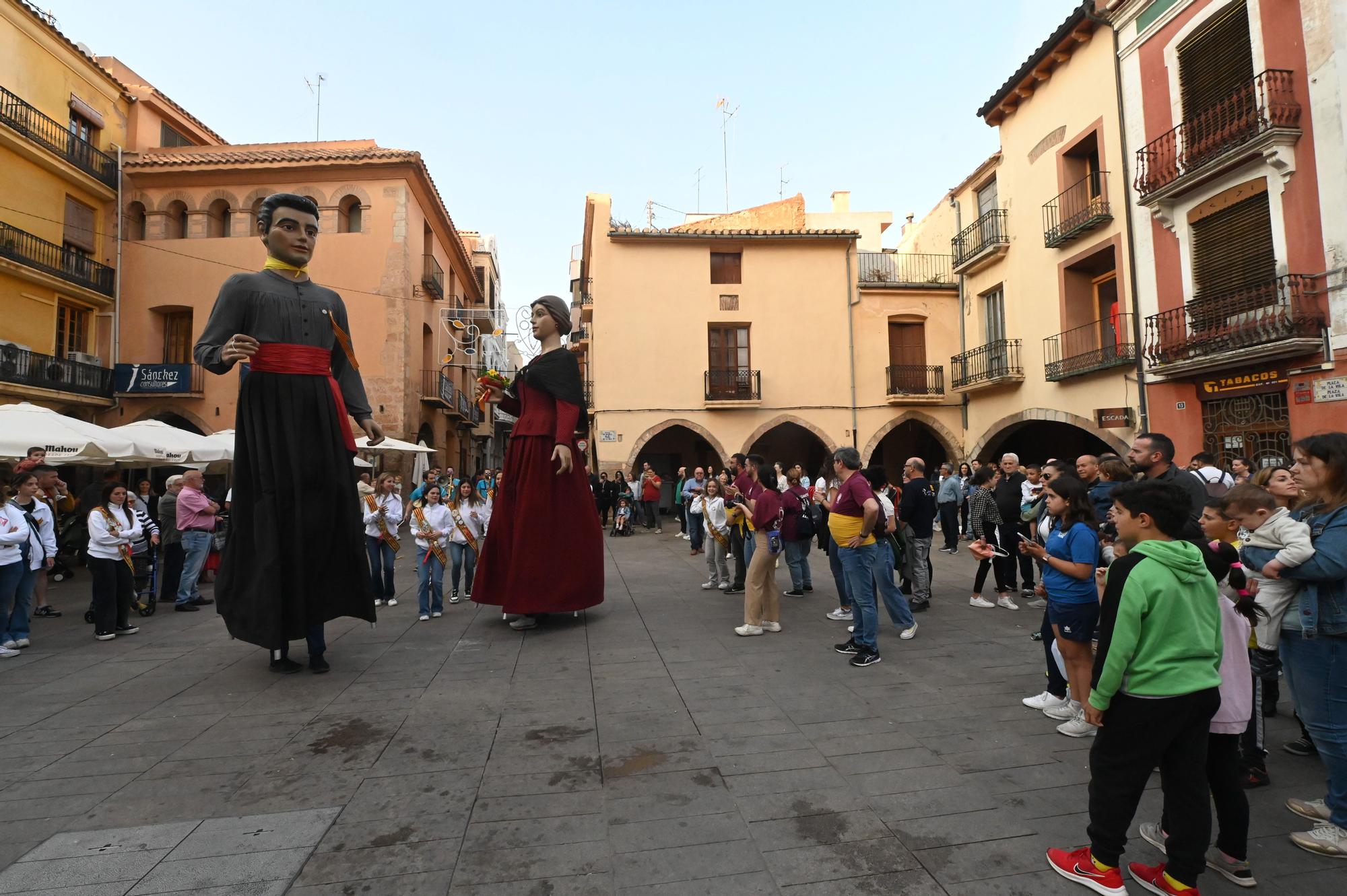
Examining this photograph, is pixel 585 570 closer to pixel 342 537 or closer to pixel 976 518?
pixel 342 537

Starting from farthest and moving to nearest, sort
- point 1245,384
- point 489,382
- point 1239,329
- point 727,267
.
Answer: point 727,267 < point 1245,384 < point 1239,329 < point 489,382

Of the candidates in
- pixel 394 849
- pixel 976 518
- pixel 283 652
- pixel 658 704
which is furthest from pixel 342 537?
pixel 976 518

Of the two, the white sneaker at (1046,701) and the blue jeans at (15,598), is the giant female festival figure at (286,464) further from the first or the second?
the white sneaker at (1046,701)

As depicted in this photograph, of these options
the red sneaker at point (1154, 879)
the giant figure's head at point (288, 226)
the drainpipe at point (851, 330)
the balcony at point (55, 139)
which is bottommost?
the red sneaker at point (1154, 879)

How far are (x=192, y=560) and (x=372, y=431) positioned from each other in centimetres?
411

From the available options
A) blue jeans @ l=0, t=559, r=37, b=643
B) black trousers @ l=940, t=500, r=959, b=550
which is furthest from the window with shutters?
blue jeans @ l=0, t=559, r=37, b=643

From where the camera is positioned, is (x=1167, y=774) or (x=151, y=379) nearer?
(x=1167, y=774)

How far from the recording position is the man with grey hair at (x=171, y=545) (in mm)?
8258

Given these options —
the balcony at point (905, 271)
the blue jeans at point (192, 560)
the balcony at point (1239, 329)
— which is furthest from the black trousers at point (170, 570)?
the balcony at point (905, 271)

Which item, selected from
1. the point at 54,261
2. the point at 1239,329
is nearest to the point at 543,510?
the point at 1239,329

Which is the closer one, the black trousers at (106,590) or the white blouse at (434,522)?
the black trousers at (106,590)

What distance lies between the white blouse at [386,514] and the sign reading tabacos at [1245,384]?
40.1 feet

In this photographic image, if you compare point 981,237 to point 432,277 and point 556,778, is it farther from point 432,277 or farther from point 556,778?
point 556,778

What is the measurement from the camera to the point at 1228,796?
7.68 feet
